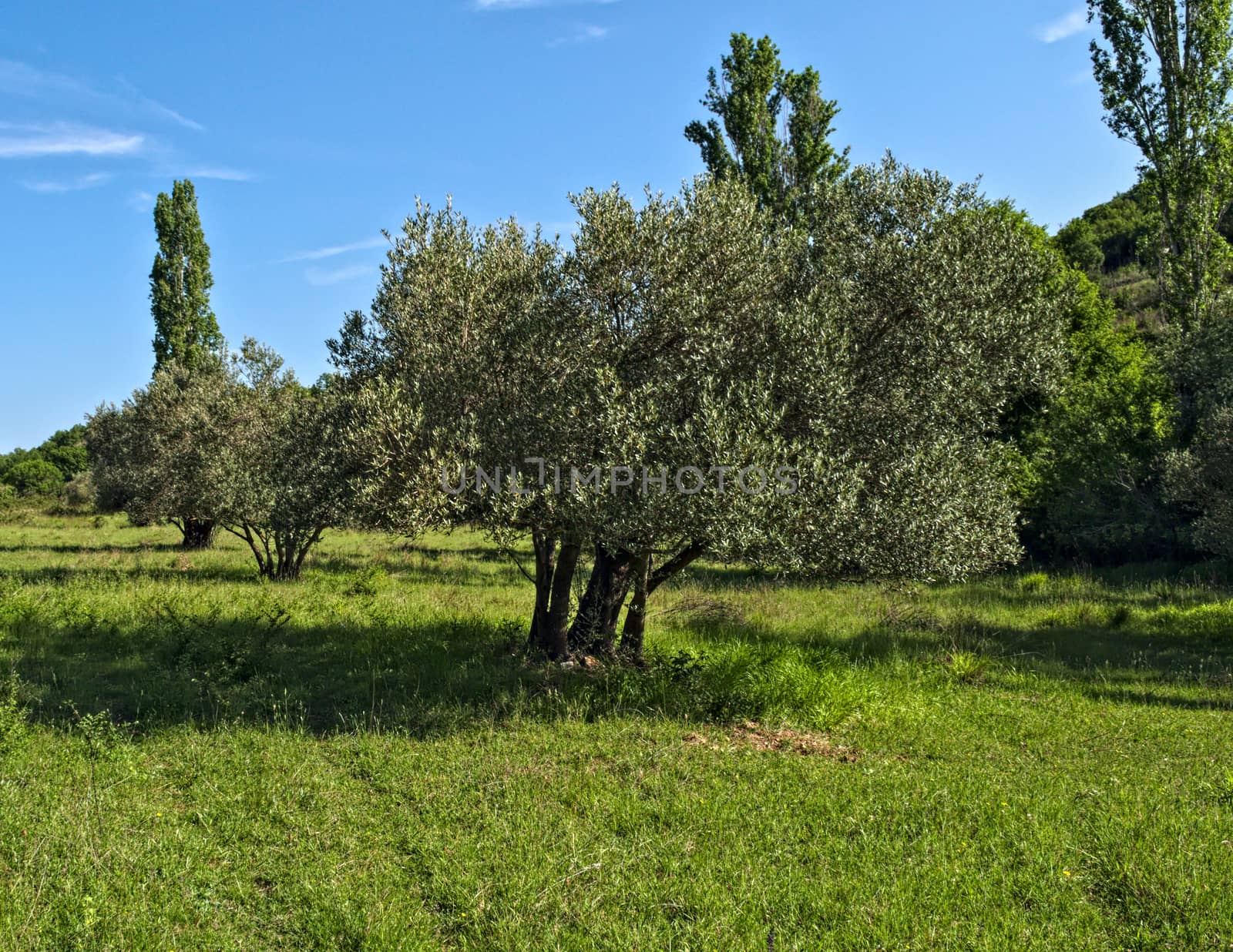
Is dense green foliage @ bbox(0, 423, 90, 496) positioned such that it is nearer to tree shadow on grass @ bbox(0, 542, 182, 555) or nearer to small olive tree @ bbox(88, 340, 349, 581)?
tree shadow on grass @ bbox(0, 542, 182, 555)

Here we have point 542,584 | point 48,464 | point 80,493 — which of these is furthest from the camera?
point 48,464

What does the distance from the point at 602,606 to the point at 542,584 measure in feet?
4.00

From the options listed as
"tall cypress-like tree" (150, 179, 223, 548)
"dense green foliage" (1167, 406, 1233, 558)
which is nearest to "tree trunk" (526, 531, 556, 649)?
"dense green foliage" (1167, 406, 1233, 558)

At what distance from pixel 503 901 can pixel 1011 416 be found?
1360 inches

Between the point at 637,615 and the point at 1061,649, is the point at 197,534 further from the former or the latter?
the point at 1061,649

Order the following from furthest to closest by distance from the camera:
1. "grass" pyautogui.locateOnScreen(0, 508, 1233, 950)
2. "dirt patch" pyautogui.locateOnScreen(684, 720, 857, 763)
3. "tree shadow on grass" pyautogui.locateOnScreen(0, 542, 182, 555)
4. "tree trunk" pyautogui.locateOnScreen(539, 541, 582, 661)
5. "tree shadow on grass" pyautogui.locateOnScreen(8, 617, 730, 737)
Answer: "tree shadow on grass" pyautogui.locateOnScreen(0, 542, 182, 555) → "tree trunk" pyautogui.locateOnScreen(539, 541, 582, 661) → "tree shadow on grass" pyautogui.locateOnScreen(8, 617, 730, 737) → "dirt patch" pyautogui.locateOnScreen(684, 720, 857, 763) → "grass" pyautogui.locateOnScreen(0, 508, 1233, 950)

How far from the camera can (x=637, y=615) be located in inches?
569

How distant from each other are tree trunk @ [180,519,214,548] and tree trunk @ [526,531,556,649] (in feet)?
83.2

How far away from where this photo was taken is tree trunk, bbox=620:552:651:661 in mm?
14000

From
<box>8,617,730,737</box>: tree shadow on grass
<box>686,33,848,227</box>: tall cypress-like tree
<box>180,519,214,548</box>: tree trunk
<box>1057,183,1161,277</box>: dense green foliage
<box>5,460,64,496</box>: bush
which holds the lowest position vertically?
<box>8,617,730,737</box>: tree shadow on grass

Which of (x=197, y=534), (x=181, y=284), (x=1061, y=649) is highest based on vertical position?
(x=181, y=284)

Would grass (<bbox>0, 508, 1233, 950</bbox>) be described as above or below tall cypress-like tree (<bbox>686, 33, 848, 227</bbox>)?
below

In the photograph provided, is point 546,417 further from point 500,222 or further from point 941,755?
point 941,755

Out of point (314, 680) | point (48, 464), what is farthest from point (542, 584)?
point (48, 464)
